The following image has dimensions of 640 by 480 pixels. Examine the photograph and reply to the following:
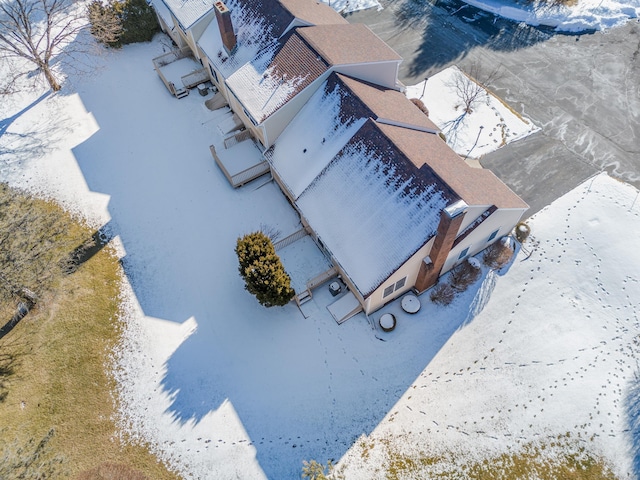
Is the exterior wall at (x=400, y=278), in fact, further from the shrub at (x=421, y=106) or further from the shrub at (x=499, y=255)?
the shrub at (x=421, y=106)

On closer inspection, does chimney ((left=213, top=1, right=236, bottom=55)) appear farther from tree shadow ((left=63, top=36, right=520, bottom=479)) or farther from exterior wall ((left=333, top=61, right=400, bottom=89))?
exterior wall ((left=333, top=61, right=400, bottom=89))

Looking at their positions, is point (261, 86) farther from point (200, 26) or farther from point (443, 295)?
point (443, 295)

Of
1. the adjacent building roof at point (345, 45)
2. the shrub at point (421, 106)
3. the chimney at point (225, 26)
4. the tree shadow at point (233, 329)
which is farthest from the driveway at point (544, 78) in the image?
the chimney at point (225, 26)

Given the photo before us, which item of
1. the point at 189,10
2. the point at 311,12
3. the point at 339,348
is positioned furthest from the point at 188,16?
the point at 339,348

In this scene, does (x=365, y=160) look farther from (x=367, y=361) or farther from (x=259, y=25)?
(x=259, y=25)

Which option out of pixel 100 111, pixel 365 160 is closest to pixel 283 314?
pixel 365 160

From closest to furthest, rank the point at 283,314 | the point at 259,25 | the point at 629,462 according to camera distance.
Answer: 1. the point at 629,462
2. the point at 283,314
3. the point at 259,25
